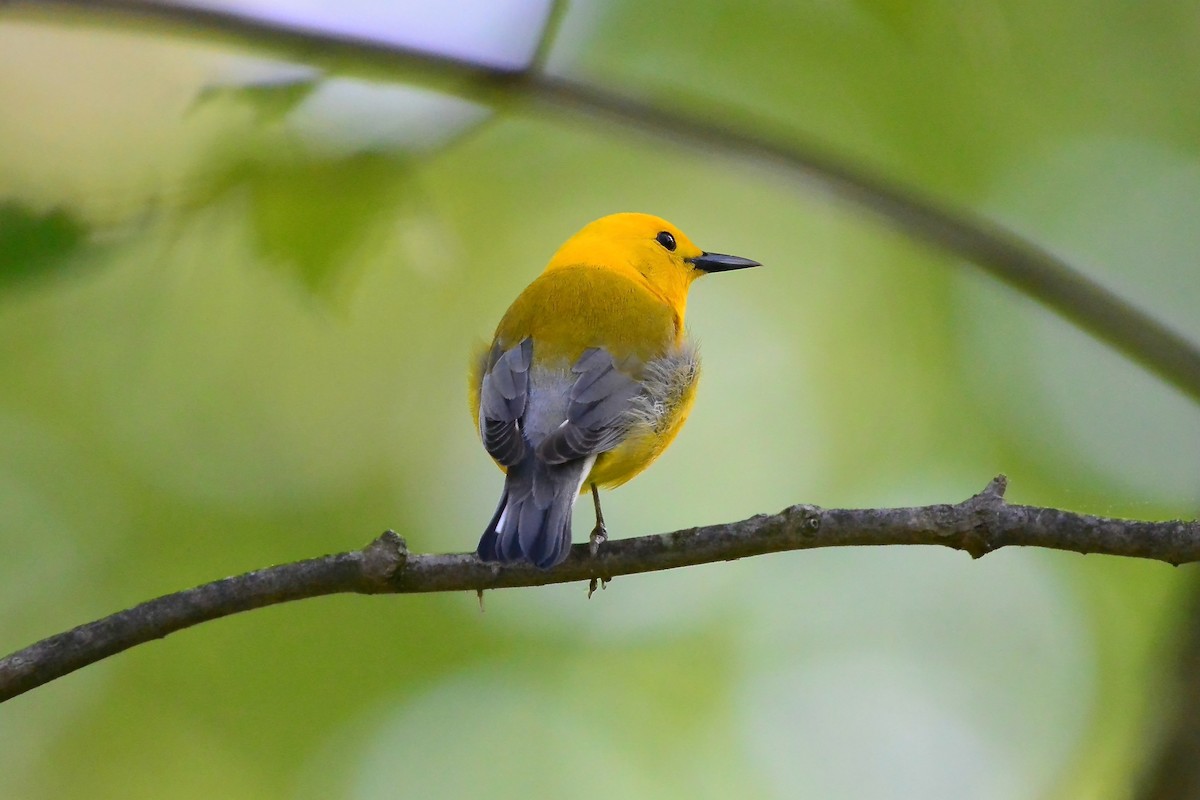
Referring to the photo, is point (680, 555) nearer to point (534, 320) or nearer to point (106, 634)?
point (106, 634)

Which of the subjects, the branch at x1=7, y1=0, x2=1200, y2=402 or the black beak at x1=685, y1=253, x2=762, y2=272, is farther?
the black beak at x1=685, y1=253, x2=762, y2=272

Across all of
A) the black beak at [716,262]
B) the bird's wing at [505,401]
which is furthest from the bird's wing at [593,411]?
the black beak at [716,262]

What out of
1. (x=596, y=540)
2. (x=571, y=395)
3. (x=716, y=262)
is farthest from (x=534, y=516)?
(x=716, y=262)

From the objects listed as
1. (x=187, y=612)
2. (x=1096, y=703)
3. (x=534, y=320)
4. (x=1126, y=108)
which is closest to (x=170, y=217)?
(x=187, y=612)

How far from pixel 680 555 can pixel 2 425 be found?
6507 mm

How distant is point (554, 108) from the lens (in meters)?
3.63

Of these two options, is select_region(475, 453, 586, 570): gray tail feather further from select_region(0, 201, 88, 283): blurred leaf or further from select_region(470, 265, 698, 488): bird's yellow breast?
select_region(0, 201, 88, 283): blurred leaf

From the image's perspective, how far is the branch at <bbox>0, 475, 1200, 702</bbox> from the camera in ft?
9.68

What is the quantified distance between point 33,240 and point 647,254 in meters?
3.86

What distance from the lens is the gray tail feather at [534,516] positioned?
11.6ft

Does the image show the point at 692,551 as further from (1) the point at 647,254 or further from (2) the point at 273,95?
(1) the point at 647,254

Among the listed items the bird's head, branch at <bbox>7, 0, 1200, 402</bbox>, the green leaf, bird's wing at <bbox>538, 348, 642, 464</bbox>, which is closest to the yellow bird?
bird's wing at <bbox>538, 348, 642, 464</bbox>

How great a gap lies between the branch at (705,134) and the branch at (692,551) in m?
0.54

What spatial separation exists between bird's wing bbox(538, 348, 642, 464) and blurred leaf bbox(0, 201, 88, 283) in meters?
1.82
